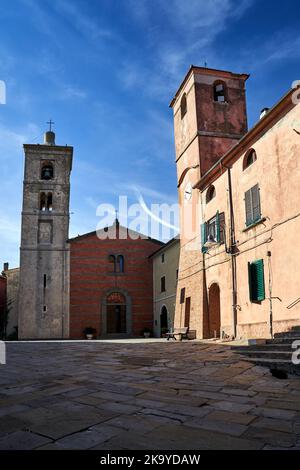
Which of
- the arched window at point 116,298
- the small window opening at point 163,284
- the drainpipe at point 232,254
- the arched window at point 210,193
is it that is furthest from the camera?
the arched window at point 116,298

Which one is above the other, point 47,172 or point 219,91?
point 219,91

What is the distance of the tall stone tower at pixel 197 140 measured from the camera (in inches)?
710

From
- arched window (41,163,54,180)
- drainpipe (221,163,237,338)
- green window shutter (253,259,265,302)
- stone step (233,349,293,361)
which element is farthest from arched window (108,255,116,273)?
stone step (233,349,293,361)

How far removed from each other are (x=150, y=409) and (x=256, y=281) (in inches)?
353

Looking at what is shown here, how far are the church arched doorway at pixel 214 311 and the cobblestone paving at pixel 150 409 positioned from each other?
30.3 ft

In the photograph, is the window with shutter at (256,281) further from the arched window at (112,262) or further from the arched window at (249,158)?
the arched window at (112,262)

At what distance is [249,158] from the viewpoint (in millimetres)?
13578

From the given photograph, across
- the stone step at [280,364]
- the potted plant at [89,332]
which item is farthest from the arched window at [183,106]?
the stone step at [280,364]

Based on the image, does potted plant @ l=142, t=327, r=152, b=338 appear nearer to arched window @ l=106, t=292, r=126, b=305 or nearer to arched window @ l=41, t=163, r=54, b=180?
arched window @ l=106, t=292, r=126, b=305

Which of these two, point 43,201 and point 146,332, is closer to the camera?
point 146,332

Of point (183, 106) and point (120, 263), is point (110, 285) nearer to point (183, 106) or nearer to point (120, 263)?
point (120, 263)

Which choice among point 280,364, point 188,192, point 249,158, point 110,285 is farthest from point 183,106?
point 280,364

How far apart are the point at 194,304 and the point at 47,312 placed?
1318 cm
